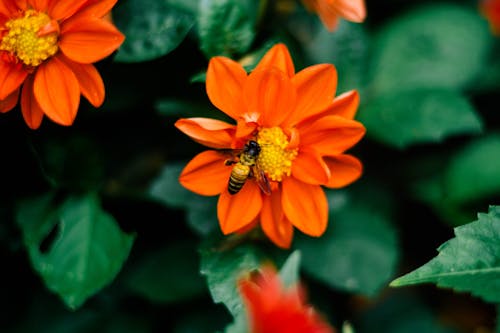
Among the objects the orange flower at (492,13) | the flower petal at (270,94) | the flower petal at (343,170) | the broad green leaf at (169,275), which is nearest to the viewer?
the flower petal at (270,94)

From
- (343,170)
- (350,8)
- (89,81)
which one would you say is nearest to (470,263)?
(343,170)

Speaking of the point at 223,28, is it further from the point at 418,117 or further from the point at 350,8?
the point at 418,117

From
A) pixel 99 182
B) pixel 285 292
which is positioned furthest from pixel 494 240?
pixel 99 182

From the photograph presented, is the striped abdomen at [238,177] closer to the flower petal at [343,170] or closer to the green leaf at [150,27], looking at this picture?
the flower petal at [343,170]

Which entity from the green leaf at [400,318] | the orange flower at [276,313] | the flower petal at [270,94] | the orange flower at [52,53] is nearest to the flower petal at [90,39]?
the orange flower at [52,53]

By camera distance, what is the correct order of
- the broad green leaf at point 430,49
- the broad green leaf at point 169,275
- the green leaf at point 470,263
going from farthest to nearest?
the broad green leaf at point 430,49 → the broad green leaf at point 169,275 → the green leaf at point 470,263

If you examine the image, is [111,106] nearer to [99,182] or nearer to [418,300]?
[99,182]

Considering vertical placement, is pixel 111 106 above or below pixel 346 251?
above
